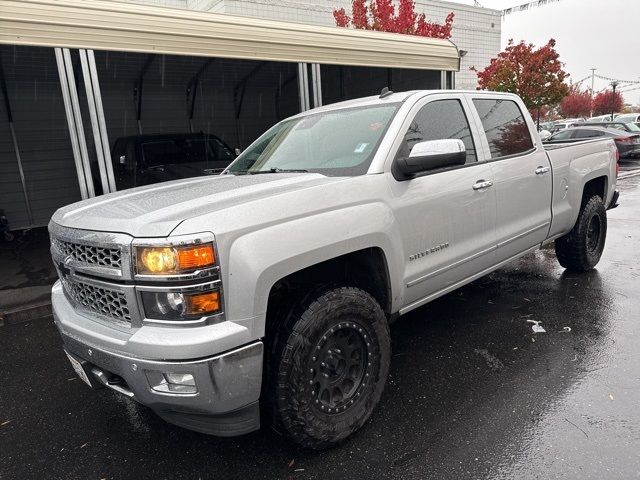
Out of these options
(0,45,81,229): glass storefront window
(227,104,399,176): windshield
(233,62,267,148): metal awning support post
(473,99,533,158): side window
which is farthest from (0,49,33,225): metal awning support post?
(473,99,533,158): side window

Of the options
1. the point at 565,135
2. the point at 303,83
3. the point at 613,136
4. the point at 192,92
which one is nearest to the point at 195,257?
the point at 303,83

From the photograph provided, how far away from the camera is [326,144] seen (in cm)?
322

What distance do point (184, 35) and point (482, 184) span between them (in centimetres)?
458

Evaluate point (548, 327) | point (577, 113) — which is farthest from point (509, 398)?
point (577, 113)

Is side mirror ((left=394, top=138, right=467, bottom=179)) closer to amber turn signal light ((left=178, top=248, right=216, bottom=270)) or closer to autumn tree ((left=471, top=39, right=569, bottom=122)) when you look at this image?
amber turn signal light ((left=178, top=248, right=216, bottom=270))

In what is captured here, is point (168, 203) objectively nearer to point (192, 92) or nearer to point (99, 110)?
point (99, 110)

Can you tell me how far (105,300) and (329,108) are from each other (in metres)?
2.29

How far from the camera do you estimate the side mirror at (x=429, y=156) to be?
2.72 m

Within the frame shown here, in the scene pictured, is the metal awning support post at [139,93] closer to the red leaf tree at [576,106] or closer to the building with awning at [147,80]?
the building with awning at [147,80]

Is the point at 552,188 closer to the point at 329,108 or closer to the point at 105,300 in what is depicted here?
the point at 329,108

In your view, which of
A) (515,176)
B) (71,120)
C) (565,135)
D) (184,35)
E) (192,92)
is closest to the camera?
(515,176)

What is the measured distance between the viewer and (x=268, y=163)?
3.44 meters

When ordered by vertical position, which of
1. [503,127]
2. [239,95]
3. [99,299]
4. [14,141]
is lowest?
[99,299]

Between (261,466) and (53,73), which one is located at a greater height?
(53,73)
